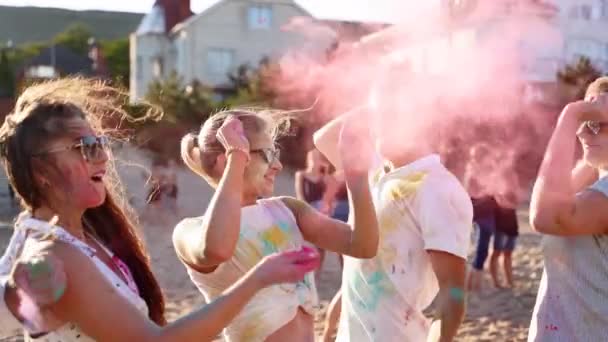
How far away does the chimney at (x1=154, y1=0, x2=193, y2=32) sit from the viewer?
47594 millimetres

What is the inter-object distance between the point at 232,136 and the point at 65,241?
735 millimetres

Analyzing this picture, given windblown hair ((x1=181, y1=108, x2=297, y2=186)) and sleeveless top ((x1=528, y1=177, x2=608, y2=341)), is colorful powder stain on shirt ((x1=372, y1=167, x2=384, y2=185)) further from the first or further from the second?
sleeveless top ((x1=528, y1=177, x2=608, y2=341))

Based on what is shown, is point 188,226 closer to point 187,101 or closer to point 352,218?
point 352,218

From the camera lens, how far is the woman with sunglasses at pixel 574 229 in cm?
283

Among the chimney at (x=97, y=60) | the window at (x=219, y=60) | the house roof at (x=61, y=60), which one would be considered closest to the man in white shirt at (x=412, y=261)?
the window at (x=219, y=60)

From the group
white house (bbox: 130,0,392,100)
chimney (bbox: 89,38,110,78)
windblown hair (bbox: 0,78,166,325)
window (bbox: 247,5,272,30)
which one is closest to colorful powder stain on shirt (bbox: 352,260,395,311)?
windblown hair (bbox: 0,78,166,325)

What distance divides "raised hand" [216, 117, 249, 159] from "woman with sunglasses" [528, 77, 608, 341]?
38.2 inches

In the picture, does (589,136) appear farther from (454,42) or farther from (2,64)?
(2,64)

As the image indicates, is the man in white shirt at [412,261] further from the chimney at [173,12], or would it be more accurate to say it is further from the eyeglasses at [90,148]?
the chimney at [173,12]

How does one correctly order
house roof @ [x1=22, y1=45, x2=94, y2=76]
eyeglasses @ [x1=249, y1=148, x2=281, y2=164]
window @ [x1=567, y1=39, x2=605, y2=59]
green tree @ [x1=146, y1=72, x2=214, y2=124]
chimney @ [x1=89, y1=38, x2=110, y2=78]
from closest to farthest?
eyeglasses @ [x1=249, y1=148, x2=281, y2=164] < window @ [x1=567, y1=39, x2=605, y2=59] < green tree @ [x1=146, y1=72, x2=214, y2=124] < chimney @ [x1=89, y1=38, x2=110, y2=78] < house roof @ [x1=22, y1=45, x2=94, y2=76]

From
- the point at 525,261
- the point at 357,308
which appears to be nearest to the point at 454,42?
the point at 357,308

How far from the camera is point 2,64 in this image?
53.8 metres

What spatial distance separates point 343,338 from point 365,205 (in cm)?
61

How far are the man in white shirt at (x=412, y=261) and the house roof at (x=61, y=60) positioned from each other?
5943cm
